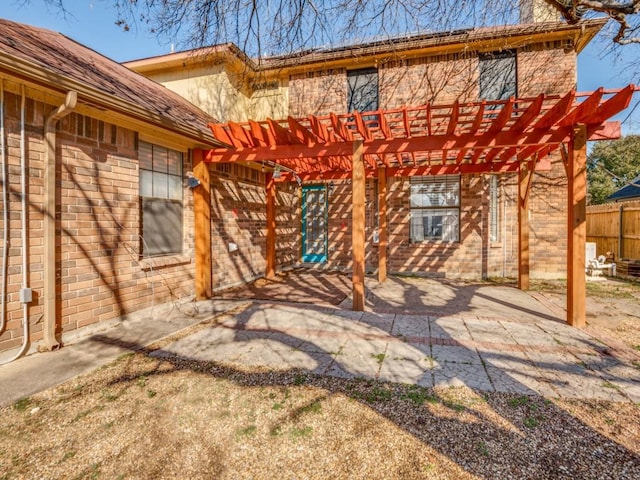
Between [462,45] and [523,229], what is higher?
[462,45]

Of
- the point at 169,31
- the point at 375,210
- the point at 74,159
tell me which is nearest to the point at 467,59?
the point at 375,210

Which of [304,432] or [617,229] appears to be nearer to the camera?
[304,432]

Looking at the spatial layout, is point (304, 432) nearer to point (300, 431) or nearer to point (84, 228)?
point (300, 431)

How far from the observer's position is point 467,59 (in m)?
8.62

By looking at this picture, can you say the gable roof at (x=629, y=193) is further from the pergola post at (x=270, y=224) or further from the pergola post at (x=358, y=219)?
the pergola post at (x=270, y=224)

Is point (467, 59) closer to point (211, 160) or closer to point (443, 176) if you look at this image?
point (443, 176)

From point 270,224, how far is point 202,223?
2747 millimetres

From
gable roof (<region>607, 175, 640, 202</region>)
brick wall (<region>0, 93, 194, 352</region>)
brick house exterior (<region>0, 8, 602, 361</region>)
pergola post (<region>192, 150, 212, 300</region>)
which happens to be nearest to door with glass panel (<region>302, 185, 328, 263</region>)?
brick house exterior (<region>0, 8, 602, 361</region>)

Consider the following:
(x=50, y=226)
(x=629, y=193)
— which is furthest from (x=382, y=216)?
(x=629, y=193)

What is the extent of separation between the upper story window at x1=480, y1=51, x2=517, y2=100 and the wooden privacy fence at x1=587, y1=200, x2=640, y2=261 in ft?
16.7

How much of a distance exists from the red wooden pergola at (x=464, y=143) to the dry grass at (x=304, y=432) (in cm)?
276

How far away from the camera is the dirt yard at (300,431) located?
6.64 ft

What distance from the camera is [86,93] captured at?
3.71 metres

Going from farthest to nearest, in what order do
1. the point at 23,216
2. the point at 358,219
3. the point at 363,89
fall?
the point at 363,89 → the point at 358,219 → the point at 23,216
